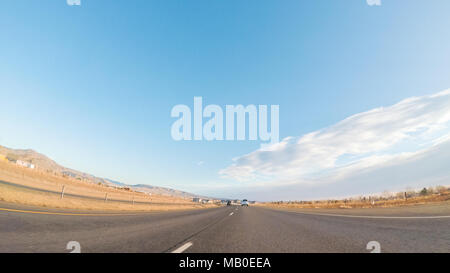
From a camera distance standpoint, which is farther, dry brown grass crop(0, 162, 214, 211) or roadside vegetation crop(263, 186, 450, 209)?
roadside vegetation crop(263, 186, 450, 209)

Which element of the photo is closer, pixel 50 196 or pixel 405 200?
pixel 50 196

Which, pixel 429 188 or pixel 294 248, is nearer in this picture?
pixel 294 248

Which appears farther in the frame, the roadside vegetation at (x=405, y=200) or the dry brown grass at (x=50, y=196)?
the roadside vegetation at (x=405, y=200)

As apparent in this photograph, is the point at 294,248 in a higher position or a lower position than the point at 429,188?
higher
